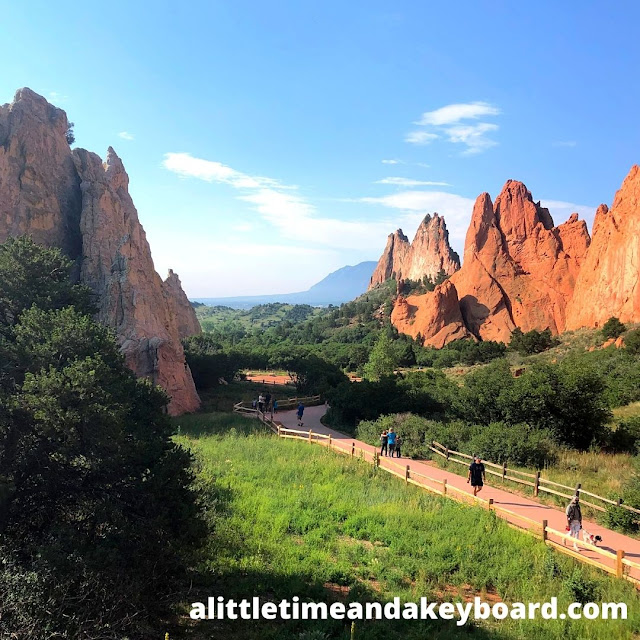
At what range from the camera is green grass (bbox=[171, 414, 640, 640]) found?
759 cm

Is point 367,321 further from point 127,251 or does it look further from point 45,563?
point 45,563

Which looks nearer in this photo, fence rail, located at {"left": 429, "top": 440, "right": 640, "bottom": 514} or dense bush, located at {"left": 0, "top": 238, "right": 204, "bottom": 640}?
dense bush, located at {"left": 0, "top": 238, "right": 204, "bottom": 640}

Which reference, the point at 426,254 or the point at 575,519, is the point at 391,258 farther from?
the point at 575,519

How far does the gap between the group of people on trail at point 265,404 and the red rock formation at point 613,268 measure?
43354 mm

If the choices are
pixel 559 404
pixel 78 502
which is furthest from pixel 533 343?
pixel 78 502

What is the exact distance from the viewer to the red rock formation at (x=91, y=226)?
3044 cm

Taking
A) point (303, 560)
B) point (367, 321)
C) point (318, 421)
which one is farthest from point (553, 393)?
point (367, 321)

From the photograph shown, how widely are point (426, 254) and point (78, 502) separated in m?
138

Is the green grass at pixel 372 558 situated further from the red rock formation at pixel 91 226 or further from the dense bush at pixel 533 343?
the dense bush at pixel 533 343

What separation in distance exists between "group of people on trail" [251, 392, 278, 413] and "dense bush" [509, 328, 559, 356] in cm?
4010

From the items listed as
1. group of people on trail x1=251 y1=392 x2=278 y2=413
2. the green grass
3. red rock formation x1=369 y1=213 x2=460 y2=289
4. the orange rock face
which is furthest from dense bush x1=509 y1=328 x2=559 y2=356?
red rock formation x1=369 y1=213 x2=460 y2=289

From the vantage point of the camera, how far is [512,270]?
76.3 m

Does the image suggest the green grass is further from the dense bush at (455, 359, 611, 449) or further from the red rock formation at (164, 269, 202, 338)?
the red rock formation at (164, 269, 202, 338)

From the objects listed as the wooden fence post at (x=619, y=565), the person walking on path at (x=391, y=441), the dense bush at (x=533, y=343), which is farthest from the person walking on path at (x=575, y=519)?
the dense bush at (x=533, y=343)
